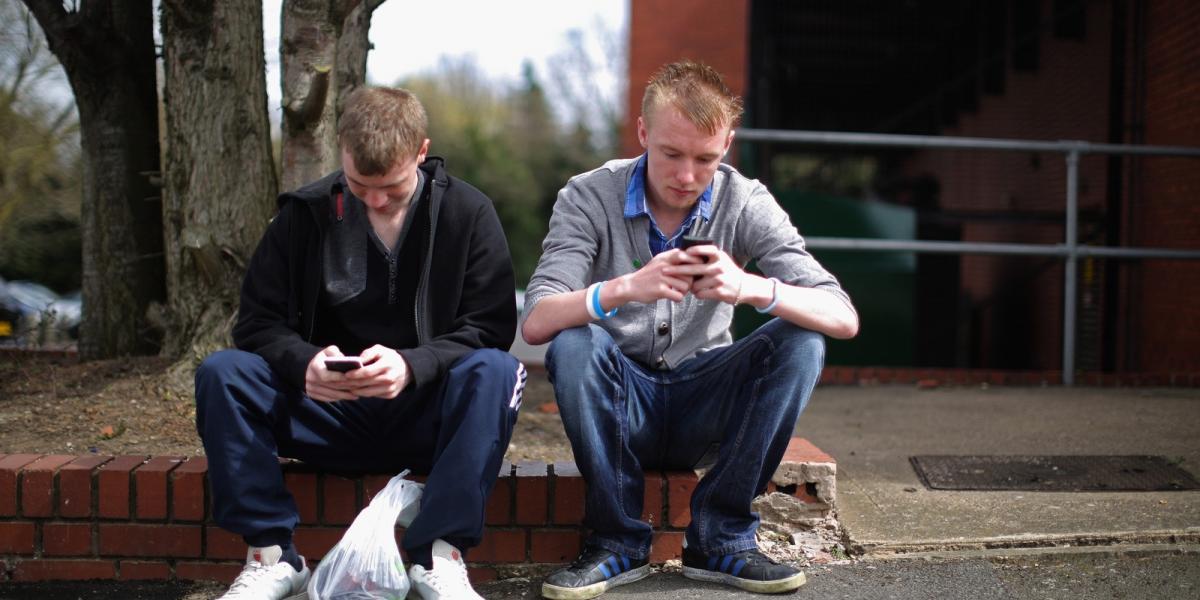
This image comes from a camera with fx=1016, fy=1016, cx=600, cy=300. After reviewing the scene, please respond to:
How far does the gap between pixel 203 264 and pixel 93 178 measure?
105cm

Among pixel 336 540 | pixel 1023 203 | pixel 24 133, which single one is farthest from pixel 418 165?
pixel 24 133

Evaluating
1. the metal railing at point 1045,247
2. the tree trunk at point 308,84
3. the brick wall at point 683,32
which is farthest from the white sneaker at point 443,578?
the brick wall at point 683,32

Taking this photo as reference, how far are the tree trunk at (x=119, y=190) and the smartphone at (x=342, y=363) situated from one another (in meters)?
2.28

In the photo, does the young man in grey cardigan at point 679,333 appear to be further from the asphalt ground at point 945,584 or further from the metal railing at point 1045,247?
the metal railing at point 1045,247

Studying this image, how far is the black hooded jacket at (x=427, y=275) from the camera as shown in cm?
247

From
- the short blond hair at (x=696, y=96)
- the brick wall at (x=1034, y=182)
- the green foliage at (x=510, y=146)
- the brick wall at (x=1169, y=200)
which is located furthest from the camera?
the green foliage at (x=510, y=146)

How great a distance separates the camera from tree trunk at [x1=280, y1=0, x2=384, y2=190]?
3.40 metres

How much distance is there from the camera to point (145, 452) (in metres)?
2.98

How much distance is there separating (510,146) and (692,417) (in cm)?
4046

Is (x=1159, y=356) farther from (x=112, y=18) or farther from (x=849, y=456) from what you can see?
(x=112, y=18)

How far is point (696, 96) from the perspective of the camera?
244cm

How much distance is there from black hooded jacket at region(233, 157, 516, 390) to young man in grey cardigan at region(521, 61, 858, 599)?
117mm

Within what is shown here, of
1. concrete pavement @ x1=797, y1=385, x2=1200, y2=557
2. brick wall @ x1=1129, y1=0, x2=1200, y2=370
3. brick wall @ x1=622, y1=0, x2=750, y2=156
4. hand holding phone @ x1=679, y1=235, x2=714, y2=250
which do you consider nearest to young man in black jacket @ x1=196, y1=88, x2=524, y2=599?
hand holding phone @ x1=679, y1=235, x2=714, y2=250

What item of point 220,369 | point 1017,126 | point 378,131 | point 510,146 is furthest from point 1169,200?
point 510,146
